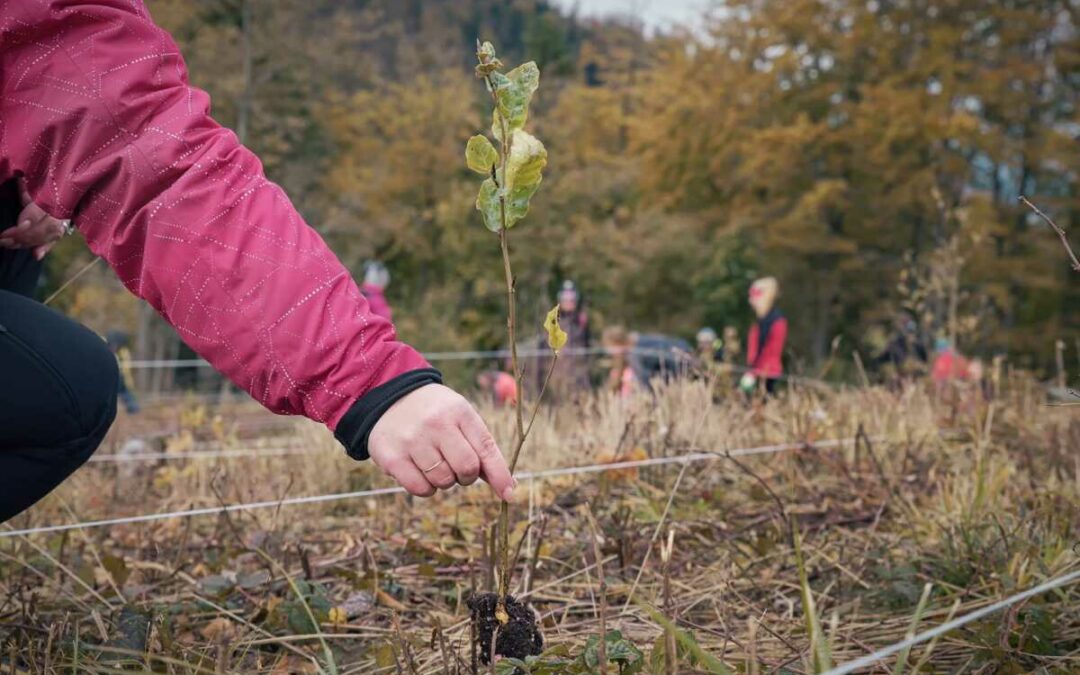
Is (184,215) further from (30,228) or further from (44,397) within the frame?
(30,228)

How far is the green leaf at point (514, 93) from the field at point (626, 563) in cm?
70

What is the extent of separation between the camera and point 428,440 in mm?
1298

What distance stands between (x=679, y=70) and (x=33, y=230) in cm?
2364

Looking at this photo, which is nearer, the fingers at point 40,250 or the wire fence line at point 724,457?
the wire fence line at point 724,457

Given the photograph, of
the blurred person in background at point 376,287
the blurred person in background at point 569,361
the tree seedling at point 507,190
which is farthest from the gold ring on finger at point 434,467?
the blurred person in background at point 376,287

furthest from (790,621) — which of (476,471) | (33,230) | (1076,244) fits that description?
(1076,244)

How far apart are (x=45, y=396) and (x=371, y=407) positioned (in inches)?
26.4

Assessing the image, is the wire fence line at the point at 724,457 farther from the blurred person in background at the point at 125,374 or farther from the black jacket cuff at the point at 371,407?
the blurred person in background at the point at 125,374

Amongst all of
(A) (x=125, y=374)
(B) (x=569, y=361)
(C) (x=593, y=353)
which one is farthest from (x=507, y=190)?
(C) (x=593, y=353)

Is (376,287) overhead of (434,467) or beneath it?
beneath

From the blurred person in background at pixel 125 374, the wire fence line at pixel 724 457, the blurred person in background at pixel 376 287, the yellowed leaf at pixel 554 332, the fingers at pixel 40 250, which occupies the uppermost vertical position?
the yellowed leaf at pixel 554 332

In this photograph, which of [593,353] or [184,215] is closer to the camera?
[184,215]

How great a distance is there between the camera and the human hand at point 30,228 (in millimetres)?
1897

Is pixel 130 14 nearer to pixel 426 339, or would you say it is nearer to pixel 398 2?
pixel 426 339
